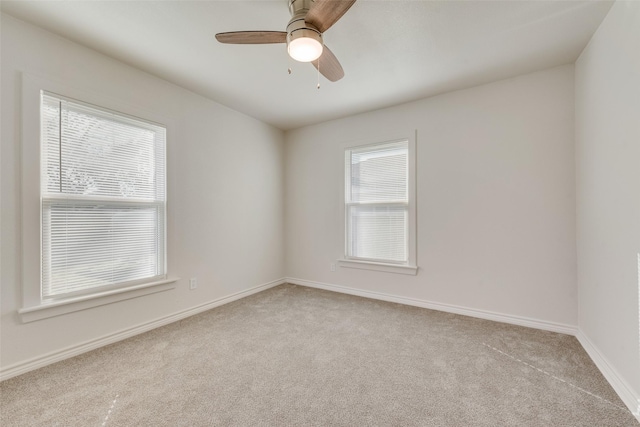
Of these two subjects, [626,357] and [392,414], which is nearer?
[392,414]

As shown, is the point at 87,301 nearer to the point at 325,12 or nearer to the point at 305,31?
the point at 305,31

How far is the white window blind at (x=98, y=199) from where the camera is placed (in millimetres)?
2043

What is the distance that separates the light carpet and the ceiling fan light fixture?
2095 mm

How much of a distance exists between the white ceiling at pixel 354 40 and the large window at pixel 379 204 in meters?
0.81

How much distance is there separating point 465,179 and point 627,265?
4.92ft

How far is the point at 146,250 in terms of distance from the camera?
2637mm

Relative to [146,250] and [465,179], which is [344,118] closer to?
[465,179]

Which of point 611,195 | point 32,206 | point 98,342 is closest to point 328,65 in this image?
point 611,195

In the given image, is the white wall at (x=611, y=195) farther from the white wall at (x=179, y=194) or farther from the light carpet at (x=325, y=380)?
the white wall at (x=179, y=194)

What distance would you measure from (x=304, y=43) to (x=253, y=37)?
14.8 inches

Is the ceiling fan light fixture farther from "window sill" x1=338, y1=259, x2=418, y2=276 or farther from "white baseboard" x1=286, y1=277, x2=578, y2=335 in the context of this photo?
"white baseboard" x1=286, y1=277, x2=578, y2=335

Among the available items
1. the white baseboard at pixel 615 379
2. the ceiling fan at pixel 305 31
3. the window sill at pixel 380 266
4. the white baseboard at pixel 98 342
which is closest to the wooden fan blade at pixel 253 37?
the ceiling fan at pixel 305 31

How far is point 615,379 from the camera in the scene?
1697 millimetres

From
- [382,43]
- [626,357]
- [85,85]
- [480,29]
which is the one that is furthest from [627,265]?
[85,85]
